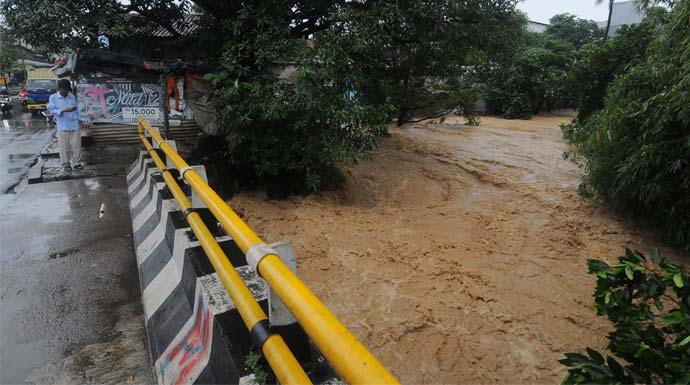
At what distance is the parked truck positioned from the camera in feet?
63.4

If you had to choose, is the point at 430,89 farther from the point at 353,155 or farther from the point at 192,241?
the point at 192,241

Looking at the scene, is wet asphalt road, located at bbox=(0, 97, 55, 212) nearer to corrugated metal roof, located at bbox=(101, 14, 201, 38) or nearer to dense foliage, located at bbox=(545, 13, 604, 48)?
corrugated metal roof, located at bbox=(101, 14, 201, 38)

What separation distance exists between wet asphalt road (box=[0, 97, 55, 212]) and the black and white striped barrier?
137 inches

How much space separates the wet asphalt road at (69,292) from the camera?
2.40 metres

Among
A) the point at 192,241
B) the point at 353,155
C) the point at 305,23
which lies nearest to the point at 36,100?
the point at 305,23

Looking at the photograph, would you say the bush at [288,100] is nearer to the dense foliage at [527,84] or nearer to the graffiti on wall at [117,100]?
the graffiti on wall at [117,100]

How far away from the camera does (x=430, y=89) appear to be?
12227mm

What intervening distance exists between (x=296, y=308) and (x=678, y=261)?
5.79m

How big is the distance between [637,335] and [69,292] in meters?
3.54

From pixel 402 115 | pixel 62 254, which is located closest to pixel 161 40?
pixel 62 254

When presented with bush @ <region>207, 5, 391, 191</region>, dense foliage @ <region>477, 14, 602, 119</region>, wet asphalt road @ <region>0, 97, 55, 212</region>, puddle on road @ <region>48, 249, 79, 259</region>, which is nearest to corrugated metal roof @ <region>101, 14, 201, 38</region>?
bush @ <region>207, 5, 391, 191</region>

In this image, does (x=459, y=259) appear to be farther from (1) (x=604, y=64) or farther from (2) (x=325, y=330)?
(1) (x=604, y=64)

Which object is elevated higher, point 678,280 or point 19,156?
point 678,280

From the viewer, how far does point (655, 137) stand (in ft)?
16.3
